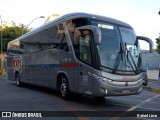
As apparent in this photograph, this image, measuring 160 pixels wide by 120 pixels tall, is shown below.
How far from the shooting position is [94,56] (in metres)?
11.8

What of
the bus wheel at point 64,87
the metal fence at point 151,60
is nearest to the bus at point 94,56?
the bus wheel at point 64,87

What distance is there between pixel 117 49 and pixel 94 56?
3.21 feet

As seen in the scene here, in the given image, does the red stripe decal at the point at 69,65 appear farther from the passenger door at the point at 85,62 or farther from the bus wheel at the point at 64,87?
the bus wheel at the point at 64,87

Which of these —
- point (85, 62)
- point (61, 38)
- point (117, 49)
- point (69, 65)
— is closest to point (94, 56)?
point (85, 62)

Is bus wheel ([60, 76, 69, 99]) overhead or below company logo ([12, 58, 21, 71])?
below

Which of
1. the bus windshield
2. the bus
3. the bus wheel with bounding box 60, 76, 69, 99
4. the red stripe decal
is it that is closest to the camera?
the bus

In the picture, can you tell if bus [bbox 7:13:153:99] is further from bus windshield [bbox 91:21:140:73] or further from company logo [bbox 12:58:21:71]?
company logo [bbox 12:58:21:71]

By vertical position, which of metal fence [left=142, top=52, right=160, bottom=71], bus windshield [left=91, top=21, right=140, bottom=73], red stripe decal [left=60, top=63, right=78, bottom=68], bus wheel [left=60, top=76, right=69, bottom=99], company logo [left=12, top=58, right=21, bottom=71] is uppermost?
bus windshield [left=91, top=21, right=140, bottom=73]

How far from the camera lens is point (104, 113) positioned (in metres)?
10.8

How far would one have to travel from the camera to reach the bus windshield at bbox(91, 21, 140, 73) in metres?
11.9

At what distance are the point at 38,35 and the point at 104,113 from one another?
8.36m

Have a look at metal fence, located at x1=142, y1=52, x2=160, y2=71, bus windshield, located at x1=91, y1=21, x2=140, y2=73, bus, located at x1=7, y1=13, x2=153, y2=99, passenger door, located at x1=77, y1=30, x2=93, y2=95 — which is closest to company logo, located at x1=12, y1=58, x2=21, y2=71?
bus, located at x1=7, y1=13, x2=153, y2=99

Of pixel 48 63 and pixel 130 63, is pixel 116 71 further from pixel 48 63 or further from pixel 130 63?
pixel 48 63

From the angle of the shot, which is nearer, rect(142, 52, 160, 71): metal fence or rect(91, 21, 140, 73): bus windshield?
rect(91, 21, 140, 73): bus windshield
